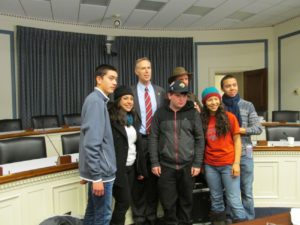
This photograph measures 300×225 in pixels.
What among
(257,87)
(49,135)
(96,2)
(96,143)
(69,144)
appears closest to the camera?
(96,143)

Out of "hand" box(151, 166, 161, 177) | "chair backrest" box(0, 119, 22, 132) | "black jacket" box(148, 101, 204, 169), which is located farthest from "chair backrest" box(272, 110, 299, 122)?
"chair backrest" box(0, 119, 22, 132)

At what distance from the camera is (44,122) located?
5.13 m

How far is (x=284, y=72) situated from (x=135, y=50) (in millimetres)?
3235

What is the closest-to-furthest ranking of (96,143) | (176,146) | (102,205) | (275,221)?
(275,221) → (96,143) → (102,205) → (176,146)

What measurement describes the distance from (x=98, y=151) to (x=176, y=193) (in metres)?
0.85

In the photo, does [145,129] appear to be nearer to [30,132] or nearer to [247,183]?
[247,183]

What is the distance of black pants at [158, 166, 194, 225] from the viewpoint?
7.64ft

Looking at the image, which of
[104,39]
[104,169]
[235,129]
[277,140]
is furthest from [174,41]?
[104,169]

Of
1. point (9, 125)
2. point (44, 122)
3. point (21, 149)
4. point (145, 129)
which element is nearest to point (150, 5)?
point (44, 122)

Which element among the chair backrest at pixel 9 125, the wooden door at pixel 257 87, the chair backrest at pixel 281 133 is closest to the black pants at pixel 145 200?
the chair backrest at pixel 281 133

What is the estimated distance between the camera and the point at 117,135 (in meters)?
2.10

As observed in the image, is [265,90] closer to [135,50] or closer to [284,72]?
[284,72]

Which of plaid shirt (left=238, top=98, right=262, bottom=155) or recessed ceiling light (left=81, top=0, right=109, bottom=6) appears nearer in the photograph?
plaid shirt (left=238, top=98, right=262, bottom=155)

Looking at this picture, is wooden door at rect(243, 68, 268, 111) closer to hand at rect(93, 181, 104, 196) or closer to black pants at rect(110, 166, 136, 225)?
black pants at rect(110, 166, 136, 225)
